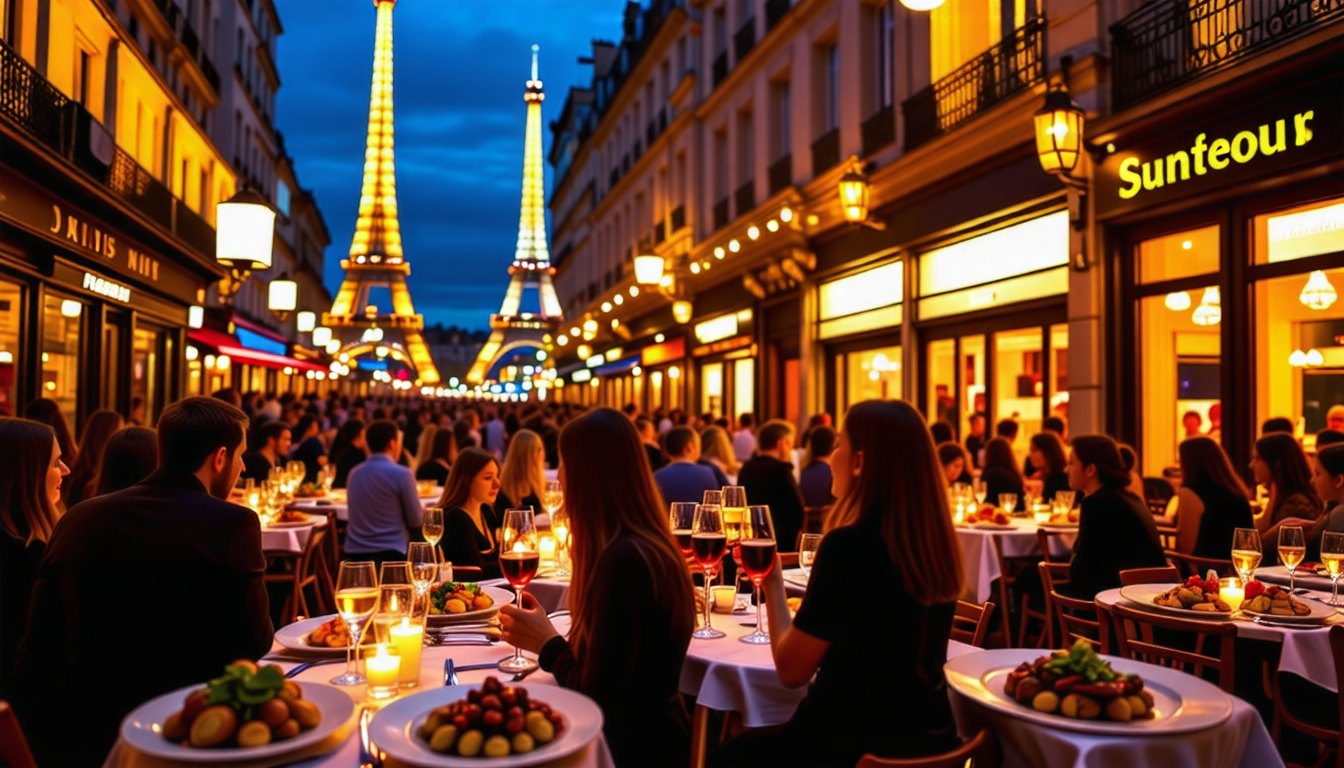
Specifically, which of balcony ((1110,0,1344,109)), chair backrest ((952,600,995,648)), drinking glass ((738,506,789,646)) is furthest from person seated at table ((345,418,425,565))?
balcony ((1110,0,1344,109))

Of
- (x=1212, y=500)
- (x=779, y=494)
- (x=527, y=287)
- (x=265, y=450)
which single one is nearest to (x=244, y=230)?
(x=265, y=450)

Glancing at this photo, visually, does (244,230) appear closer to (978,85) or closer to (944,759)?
(944,759)

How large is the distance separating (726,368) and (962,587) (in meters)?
20.7

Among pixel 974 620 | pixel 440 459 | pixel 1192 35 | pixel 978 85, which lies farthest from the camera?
pixel 978 85

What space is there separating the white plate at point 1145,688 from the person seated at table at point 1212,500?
368cm

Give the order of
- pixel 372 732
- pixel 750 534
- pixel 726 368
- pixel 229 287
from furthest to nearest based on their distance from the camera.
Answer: pixel 726 368, pixel 229 287, pixel 750 534, pixel 372 732

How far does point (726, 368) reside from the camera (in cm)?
2369

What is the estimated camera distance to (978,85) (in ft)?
40.0

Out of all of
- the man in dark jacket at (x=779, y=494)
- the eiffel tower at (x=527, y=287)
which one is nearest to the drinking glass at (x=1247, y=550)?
the man in dark jacket at (x=779, y=494)

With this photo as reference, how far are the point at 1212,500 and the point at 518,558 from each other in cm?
488

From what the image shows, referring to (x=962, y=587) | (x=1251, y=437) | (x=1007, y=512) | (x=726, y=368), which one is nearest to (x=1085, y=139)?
(x=1251, y=437)

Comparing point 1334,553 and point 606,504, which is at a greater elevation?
point 606,504

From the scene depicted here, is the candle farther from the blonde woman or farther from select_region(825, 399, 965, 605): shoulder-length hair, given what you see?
the blonde woman

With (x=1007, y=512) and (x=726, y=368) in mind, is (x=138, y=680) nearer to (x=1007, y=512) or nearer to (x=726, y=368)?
(x=1007, y=512)
